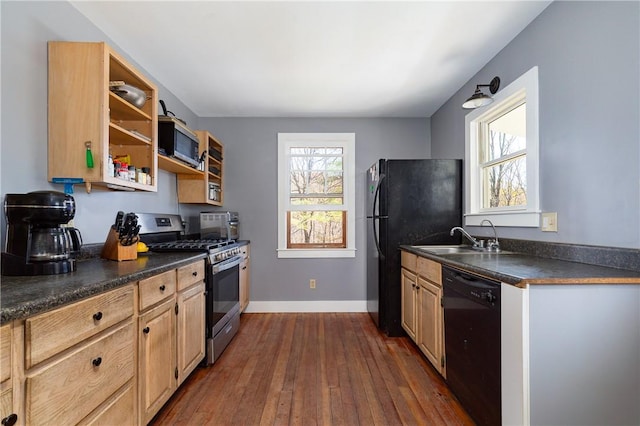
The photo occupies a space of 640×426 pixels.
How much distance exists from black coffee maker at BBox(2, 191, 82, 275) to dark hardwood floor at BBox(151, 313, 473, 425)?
1.12 meters

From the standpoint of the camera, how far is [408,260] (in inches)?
106

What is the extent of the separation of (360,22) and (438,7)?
491 millimetres

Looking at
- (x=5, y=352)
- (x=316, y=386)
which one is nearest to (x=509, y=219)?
(x=316, y=386)

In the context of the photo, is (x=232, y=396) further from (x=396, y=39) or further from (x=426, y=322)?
(x=396, y=39)

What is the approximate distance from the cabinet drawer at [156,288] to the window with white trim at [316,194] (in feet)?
6.48

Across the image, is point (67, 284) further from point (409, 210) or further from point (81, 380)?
point (409, 210)

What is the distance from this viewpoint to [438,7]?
1846 mm

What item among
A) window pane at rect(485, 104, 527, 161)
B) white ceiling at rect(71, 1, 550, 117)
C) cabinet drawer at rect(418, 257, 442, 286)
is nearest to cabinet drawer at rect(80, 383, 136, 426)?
cabinet drawer at rect(418, 257, 442, 286)

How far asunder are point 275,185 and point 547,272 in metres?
2.99

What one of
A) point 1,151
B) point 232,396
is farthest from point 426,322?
point 1,151

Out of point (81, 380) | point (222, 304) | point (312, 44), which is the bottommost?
point (222, 304)

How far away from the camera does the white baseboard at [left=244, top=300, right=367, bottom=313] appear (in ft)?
12.2

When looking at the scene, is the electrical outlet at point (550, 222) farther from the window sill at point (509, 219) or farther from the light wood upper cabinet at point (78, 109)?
the light wood upper cabinet at point (78, 109)

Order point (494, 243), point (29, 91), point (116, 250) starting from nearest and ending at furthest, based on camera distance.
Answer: point (29, 91), point (116, 250), point (494, 243)
